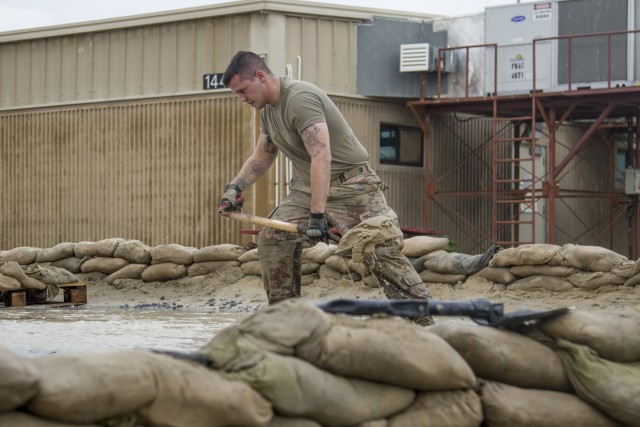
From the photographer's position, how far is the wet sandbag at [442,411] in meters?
4.02

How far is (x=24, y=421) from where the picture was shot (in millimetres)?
3209

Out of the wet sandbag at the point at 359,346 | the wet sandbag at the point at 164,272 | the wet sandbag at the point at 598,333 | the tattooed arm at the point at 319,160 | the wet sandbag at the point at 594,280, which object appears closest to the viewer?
the wet sandbag at the point at 359,346

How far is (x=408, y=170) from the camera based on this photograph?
20.7 m

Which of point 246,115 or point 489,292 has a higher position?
point 246,115

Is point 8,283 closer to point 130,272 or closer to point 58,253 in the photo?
point 130,272

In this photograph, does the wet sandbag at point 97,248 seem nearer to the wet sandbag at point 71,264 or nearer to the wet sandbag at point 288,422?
the wet sandbag at point 71,264

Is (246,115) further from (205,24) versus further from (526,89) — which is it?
(526,89)

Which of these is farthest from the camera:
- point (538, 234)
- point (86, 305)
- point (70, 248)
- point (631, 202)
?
point (538, 234)

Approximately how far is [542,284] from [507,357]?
7.07 m

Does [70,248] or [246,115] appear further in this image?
[246,115]

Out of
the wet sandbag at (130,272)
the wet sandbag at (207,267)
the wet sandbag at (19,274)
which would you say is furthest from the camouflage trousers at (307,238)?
the wet sandbag at (130,272)

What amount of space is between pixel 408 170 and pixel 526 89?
245 cm

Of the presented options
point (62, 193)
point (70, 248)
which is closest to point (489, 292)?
point (70, 248)

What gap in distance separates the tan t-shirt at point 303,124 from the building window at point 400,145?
13.0 meters
